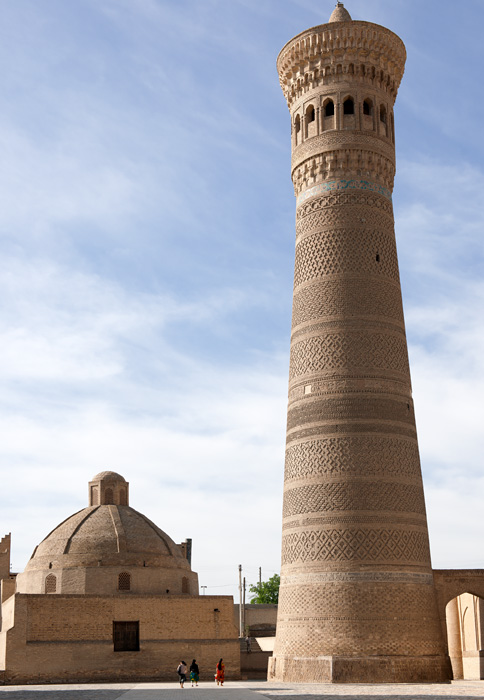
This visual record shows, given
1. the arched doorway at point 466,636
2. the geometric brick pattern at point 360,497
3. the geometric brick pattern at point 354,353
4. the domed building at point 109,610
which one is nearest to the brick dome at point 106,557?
the domed building at point 109,610

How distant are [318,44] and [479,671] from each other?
54.8 ft

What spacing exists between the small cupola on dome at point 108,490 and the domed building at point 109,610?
1.77 feet

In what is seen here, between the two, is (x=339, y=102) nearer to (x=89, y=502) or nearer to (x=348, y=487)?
(x=348, y=487)

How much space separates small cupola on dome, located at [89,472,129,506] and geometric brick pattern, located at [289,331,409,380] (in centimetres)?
1271

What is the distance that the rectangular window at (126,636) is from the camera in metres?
27.8

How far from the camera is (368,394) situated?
21359 millimetres

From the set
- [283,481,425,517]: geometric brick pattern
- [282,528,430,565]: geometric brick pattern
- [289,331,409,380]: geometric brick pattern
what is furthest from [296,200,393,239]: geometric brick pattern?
[282,528,430,565]: geometric brick pattern

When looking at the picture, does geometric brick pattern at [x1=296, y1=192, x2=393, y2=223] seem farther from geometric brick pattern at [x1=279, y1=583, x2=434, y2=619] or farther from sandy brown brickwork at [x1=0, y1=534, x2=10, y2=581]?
sandy brown brickwork at [x1=0, y1=534, x2=10, y2=581]

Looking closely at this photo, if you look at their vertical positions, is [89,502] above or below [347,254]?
below

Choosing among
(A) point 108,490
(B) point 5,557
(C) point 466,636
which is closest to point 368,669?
(C) point 466,636

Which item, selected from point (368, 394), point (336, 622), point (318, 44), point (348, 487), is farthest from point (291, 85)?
point (336, 622)

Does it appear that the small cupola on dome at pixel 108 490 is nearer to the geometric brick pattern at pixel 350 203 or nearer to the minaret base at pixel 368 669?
the minaret base at pixel 368 669

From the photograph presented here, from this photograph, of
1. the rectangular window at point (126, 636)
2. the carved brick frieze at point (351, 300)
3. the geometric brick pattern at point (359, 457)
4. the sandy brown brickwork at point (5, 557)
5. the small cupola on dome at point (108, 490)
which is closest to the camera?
the geometric brick pattern at point (359, 457)

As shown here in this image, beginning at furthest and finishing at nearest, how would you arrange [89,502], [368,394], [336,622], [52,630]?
[89,502], [52,630], [368,394], [336,622]
